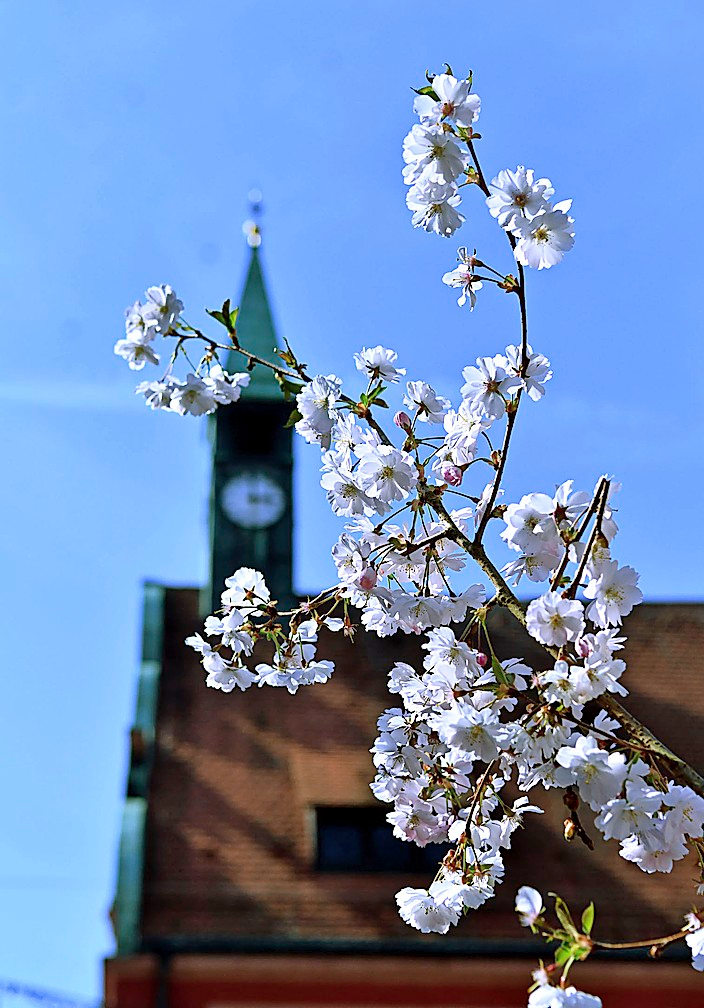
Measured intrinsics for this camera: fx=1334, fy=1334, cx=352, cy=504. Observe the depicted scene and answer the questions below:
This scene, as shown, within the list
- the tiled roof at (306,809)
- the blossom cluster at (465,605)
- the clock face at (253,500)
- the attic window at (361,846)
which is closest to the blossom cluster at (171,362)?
the blossom cluster at (465,605)

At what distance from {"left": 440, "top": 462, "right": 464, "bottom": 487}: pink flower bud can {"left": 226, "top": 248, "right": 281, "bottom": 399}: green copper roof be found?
33.1ft

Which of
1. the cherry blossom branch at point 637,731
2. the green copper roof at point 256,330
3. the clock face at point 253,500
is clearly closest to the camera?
the cherry blossom branch at point 637,731

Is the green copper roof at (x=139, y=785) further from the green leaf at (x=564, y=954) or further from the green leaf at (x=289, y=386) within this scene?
the green leaf at (x=564, y=954)

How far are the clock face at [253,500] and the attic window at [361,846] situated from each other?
3.69 metres

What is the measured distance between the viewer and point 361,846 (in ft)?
28.3

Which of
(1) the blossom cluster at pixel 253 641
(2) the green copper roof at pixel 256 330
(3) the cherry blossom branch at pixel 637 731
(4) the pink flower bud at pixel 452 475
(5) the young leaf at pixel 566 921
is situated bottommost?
(5) the young leaf at pixel 566 921

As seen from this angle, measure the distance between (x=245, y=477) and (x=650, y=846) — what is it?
35.0ft

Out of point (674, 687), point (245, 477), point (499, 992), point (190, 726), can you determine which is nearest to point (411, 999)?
point (499, 992)

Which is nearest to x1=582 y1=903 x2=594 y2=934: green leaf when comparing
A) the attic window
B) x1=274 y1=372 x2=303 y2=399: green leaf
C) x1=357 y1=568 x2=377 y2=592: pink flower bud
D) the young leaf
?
the young leaf

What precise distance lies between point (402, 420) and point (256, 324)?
11.5 m

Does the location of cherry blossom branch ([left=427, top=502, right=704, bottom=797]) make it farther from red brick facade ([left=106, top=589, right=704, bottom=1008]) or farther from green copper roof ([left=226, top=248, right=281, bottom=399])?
green copper roof ([left=226, top=248, right=281, bottom=399])

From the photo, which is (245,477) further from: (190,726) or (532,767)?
(532,767)

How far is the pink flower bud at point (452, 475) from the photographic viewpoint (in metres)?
2.08

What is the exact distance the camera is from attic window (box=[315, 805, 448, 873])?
8.60m
